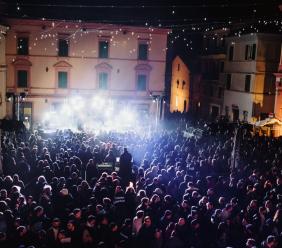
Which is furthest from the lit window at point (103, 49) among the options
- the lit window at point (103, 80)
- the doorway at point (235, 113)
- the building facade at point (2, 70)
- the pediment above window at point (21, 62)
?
the doorway at point (235, 113)

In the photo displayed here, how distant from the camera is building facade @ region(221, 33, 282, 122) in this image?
108 feet

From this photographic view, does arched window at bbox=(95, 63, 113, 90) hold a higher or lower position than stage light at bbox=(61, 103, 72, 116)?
higher

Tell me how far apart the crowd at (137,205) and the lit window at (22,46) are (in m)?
18.2

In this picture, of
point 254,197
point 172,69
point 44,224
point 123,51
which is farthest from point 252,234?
point 172,69

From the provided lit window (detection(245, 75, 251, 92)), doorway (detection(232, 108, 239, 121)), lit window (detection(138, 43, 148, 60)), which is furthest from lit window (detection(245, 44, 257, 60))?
lit window (detection(138, 43, 148, 60))

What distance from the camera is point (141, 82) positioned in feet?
121

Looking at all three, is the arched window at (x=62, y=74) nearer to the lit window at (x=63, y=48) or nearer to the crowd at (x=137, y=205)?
the lit window at (x=63, y=48)

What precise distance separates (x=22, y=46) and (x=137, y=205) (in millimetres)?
25908

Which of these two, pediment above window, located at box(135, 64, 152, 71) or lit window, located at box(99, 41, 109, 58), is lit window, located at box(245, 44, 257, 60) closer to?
pediment above window, located at box(135, 64, 152, 71)

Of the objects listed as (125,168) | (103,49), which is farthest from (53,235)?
(103,49)

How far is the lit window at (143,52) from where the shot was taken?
3644 centimetres

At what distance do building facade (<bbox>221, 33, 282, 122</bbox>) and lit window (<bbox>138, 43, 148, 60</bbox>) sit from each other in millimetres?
8334

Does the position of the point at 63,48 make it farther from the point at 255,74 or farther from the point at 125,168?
the point at 125,168

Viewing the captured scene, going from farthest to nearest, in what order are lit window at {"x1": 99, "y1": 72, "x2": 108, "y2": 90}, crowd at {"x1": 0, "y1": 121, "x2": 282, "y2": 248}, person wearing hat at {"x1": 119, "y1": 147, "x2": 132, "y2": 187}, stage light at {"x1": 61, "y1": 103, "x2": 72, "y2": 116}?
lit window at {"x1": 99, "y1": 72, "x2": 108, "y2": 90}, stage light at {"x1": 61, "y1": 103, "x2": 72, "y2": 116}, person wearing hat at {"x1": 119, "y1": 147, "x2": 132, "y2": 187}, crowd at {"x1": 0, "y1": 121, "x2": 282, "y2": 248}
